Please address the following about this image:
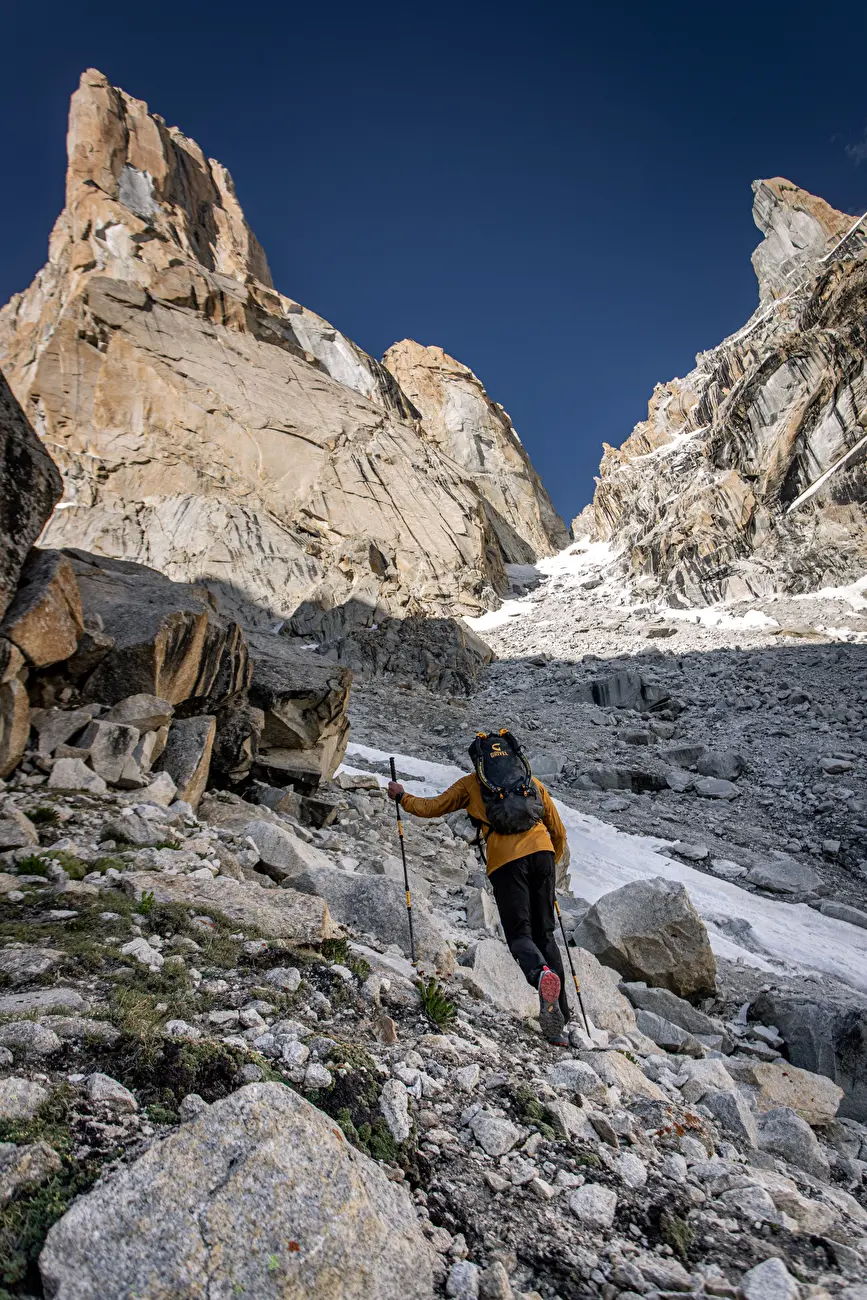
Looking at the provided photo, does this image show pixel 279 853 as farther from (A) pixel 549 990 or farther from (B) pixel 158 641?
(B) pixel 158 641

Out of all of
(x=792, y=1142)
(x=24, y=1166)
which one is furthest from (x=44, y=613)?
(x=792, y=1142)

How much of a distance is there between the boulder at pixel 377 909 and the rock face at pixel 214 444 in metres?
34.8

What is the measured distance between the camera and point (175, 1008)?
2785mm

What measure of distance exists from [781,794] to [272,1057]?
17264 millimetres

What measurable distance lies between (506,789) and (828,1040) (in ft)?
11.9

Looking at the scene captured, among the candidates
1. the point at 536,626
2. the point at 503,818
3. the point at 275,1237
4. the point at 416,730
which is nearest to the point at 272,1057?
the point at 275,1237

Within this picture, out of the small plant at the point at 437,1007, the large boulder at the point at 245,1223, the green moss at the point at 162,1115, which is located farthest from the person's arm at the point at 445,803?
the large boulder at the point at 245,1223

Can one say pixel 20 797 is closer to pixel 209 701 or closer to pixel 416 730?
pixel 209 701

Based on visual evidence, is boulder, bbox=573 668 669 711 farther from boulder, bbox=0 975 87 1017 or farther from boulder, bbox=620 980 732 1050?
boulder, bbox=0 975 87 1017

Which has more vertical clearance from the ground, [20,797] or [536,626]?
[536,626]

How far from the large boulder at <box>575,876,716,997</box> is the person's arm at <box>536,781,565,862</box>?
1685mm

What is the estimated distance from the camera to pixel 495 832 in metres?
5.05

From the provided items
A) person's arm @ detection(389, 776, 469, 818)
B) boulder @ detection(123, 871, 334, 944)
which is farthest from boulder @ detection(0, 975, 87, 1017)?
person's arm @ detection(389, 776, 469, 818)

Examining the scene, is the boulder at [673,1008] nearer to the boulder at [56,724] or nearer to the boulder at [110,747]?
the boulder at [110,747]
